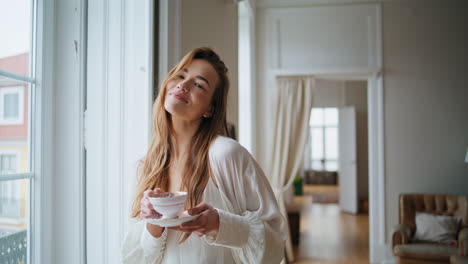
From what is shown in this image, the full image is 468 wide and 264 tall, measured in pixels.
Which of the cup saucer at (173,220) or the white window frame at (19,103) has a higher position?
the white window frame at (19,103)

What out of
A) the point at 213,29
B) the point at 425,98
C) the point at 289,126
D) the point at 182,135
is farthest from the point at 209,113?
the point at 425,98

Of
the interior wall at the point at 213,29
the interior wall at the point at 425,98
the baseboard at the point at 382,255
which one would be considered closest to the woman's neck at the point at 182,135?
the interior wall at the point at 213,29

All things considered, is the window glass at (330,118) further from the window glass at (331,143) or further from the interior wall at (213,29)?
the interior wall at (213,29)

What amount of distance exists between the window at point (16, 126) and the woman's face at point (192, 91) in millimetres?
452

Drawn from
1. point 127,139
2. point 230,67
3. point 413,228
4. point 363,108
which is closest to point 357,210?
point 363,108

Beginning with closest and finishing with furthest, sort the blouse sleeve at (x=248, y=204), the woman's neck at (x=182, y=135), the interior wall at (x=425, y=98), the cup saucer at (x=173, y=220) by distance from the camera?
the cup saucer at (x=173, y=220) → the blouse sleeve at (x=248, y=204) → the woman's neck at (x=182, y=135) → the interior wall at (x=425, y=98)

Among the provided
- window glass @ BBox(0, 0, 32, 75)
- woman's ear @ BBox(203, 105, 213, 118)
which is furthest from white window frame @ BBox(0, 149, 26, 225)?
woman's ear @ BBox(203, 105, 213, 118)

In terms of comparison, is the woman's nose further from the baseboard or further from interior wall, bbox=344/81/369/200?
interior wall, bbox=344/81/369/200

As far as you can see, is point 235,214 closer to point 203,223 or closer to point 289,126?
point 203,223

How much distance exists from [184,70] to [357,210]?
7.31m

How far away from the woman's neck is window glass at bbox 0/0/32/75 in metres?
0.50

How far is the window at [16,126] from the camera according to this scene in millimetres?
1042

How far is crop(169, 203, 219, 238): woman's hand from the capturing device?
0.88m

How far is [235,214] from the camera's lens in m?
1.05
